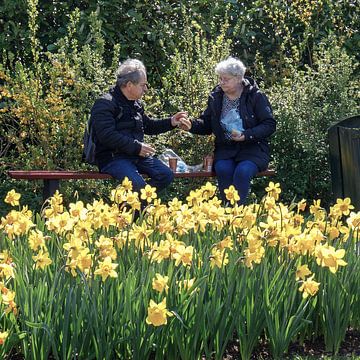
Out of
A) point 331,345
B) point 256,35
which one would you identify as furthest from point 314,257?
point 256,35

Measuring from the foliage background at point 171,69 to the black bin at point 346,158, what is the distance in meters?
1.57

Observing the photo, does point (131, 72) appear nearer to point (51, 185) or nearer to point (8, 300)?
point (51, 185)

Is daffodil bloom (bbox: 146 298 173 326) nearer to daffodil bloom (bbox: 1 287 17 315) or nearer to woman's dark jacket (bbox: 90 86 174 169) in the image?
daffodil bloom (bbox: 1 287 17 315)

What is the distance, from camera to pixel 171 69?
770 centimetres

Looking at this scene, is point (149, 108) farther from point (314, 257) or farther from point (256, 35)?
point (314, 257)

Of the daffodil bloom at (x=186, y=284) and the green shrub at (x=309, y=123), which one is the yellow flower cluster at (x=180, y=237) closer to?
the daffodil bloom at (x=186, y=284)

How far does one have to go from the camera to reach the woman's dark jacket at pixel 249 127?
20.6 ft

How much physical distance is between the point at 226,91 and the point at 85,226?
313 cm

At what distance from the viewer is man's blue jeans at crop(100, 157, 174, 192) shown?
5988 millimetres

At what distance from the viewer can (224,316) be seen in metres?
3.09

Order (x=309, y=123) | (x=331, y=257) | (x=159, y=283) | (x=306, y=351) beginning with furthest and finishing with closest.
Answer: (x=309, y=123), (x=306, y=351), (x=331, y=257), (x=159, y=283)

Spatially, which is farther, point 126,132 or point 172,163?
point 172,163

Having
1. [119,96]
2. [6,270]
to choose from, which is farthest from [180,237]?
[119,96]

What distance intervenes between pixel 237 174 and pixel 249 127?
0.39 m
